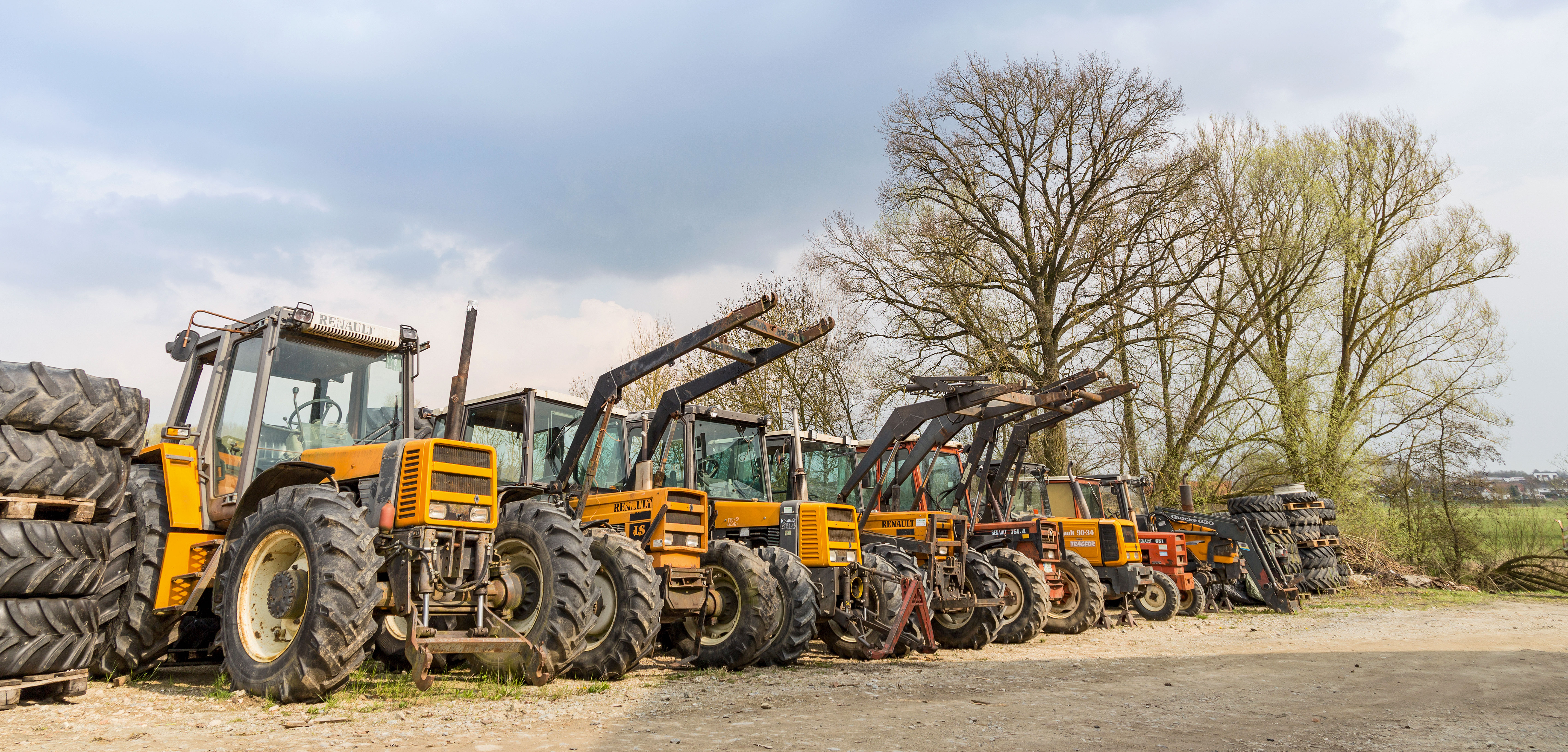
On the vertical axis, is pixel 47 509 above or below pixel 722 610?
above

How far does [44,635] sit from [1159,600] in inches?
583

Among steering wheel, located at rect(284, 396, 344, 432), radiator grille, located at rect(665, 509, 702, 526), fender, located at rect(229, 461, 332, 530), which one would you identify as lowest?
radiator grille, located at rect(665, 509, 702, 526)

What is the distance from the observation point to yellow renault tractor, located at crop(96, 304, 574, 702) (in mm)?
5504

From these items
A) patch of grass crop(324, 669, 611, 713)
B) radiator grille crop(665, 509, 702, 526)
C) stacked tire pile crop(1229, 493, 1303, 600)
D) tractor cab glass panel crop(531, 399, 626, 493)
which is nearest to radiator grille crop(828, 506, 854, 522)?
radiator grille crop(665, 509, 702, 526)

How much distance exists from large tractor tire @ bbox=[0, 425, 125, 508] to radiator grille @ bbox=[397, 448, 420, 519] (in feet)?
6.21

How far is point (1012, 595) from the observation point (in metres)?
12.0

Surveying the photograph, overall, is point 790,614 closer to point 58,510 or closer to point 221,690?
point 221,690

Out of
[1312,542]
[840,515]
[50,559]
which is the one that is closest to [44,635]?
[50,559]

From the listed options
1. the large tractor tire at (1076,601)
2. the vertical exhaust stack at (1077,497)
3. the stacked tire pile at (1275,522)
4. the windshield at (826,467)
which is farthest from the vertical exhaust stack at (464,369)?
the stacked tire pile at (1275,522)

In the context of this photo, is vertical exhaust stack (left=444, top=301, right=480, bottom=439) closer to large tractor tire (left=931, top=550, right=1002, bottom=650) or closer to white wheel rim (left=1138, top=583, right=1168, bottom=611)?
large tractor tire (left=931, top=550, right=1002, bottom=650)

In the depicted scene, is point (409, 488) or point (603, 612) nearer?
point (409, 488)

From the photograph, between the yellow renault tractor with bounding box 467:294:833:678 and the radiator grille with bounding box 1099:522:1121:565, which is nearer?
the yellow renault tractor with bounding box 467:294:833:678

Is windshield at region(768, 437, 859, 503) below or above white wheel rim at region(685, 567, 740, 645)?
above

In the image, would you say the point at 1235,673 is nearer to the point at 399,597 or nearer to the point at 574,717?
the point at 574,717
